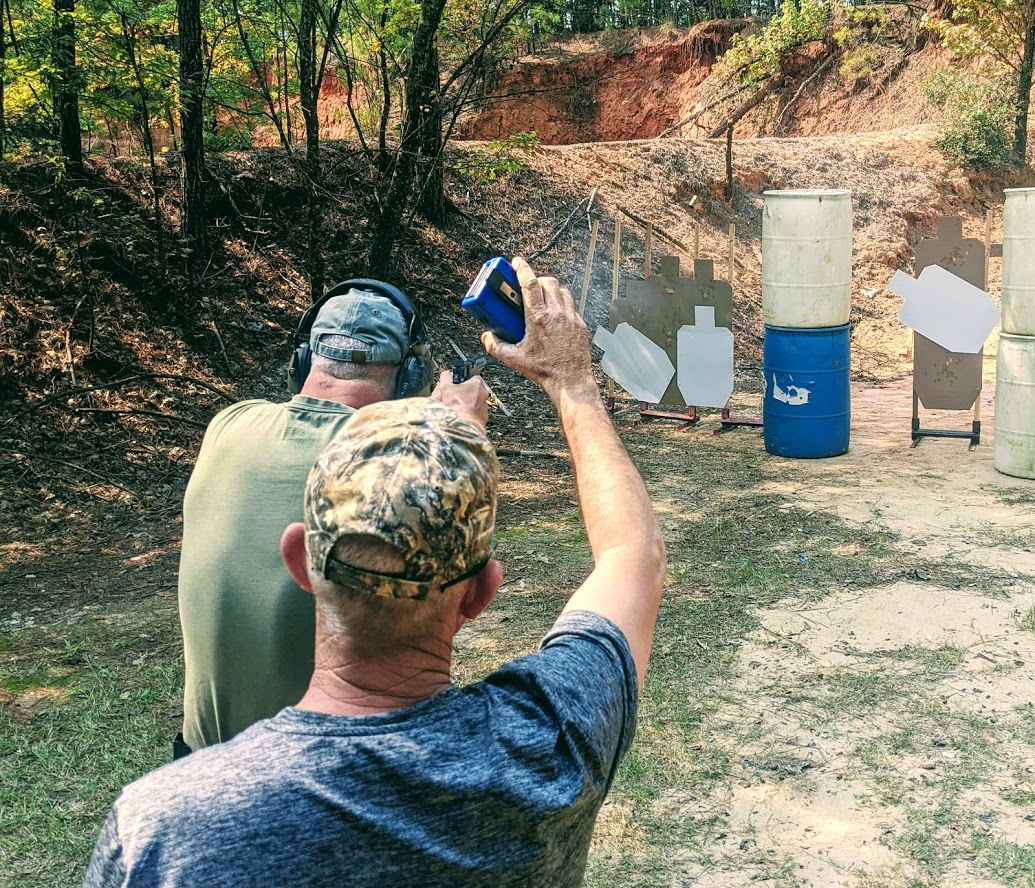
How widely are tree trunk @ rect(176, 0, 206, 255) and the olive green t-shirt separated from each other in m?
6.63

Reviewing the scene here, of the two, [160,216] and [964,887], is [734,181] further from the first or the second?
[964,887]

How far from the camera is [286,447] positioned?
212cm

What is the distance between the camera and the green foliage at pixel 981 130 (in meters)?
17.5

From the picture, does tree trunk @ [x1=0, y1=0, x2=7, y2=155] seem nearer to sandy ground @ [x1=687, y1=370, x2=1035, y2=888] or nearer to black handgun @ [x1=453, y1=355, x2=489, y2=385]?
sandy ground @ [x1=687, y1=370, x2=1035, y2=888]

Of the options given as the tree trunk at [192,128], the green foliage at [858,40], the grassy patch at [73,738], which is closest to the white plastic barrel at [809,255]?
the tree trunk at [192,128]

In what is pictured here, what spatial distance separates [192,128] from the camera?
28.6ft

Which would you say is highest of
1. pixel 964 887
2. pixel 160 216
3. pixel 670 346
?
pixel 160 216

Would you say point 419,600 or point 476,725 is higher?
point 419,600

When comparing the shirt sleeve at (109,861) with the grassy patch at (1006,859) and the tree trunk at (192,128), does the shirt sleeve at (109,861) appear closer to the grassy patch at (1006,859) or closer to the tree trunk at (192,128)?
the grassy patch at (1006,859)

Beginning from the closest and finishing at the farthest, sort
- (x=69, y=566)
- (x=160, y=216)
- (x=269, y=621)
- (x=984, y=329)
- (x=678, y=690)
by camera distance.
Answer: (x=269, y=621) < (x=678, y=690) < (x=69, y=566) < (x=984, y=329) < (x=160, y=216)

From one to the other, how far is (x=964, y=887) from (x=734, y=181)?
14.5m

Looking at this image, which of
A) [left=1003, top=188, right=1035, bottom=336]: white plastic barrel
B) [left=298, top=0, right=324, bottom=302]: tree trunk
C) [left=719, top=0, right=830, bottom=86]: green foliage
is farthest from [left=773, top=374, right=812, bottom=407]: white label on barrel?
[left=719, top=0, right=830, bottom=86]: green foliage

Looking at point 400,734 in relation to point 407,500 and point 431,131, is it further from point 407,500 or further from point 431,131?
point 431,131

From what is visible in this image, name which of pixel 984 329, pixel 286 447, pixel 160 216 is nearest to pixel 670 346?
pixel 984 329
